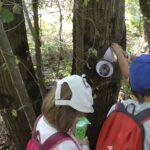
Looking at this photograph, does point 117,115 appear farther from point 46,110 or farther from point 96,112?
point 96,112

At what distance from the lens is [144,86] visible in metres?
2.55

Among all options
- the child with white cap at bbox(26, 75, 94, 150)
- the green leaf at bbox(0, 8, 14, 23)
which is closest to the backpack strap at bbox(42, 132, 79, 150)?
the child with white cap at bbox(26, 75, 94, 150)

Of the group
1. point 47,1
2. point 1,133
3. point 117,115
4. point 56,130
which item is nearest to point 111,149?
point 117,115

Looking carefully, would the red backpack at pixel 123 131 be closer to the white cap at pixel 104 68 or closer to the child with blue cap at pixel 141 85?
the child with blue cap at pixel 141 85

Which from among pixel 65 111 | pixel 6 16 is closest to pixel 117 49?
pixel 65 111

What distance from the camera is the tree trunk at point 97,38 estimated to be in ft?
10.2

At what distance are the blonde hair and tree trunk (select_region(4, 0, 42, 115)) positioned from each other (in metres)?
1.17

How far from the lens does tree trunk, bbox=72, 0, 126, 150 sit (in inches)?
123

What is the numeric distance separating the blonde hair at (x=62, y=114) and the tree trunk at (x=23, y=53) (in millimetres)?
1167

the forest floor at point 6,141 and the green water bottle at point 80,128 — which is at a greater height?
the green water bottle at point 80,128

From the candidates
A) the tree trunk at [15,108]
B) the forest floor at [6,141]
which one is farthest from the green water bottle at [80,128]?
the forest floor at [6,141]

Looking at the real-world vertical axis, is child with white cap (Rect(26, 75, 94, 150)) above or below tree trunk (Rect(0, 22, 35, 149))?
above

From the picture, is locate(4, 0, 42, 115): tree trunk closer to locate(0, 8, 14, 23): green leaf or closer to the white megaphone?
the white megaphone

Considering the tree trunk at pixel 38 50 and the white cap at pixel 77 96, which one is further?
the tree trunk at pixel 38 50
